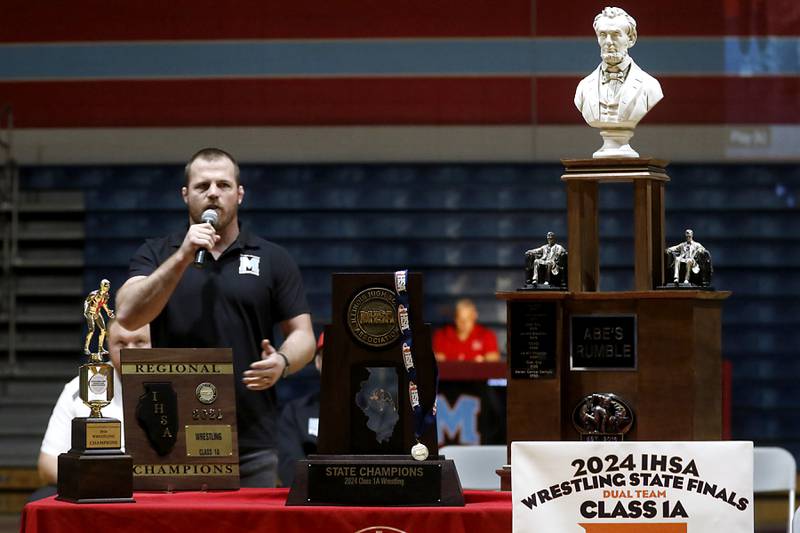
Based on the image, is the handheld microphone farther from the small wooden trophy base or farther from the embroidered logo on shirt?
the small wooden trophy base

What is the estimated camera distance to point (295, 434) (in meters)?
5.35

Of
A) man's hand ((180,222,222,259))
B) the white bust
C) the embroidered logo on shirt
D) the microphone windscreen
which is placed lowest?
the embroidered logo on shirt

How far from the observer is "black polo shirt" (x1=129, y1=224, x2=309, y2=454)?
3.58 meters

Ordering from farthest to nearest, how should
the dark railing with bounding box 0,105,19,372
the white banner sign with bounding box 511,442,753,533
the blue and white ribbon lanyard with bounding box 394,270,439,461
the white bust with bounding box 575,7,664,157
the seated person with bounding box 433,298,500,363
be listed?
the dark railing with bounding box 0,105,19,372 → the seated person with bounding box 433,298,500,363 → the white bust with bounding box 575,7,664,157 → the blue and white ribbon lanyard with bounding box 394,270,439,461 → the white banner sign with bounding box 511,442,753,533

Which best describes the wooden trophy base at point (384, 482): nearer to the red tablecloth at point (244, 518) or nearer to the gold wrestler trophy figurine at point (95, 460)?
the red tablecloth at point (244, 518)

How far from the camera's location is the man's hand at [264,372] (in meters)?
3.37

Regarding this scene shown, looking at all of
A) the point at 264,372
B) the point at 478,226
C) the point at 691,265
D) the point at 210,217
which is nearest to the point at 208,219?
the point at 210,217

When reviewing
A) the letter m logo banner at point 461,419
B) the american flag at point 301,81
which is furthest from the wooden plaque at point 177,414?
the american flag at point 301,81

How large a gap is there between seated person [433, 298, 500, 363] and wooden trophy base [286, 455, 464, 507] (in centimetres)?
626

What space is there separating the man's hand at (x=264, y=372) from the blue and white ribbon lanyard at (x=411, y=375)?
0.62 metres

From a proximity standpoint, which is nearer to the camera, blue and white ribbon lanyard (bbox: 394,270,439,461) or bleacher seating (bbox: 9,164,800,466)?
blue and white ribbon lanyard (bbox: 394,270,439,461)

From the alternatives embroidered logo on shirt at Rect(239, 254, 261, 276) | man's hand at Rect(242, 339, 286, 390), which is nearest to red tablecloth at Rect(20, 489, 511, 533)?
man's hand at Rect(242, 339, 286, 390)

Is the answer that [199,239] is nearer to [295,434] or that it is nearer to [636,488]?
[636,488]

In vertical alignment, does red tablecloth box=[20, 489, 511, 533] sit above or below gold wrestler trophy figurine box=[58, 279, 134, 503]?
below
